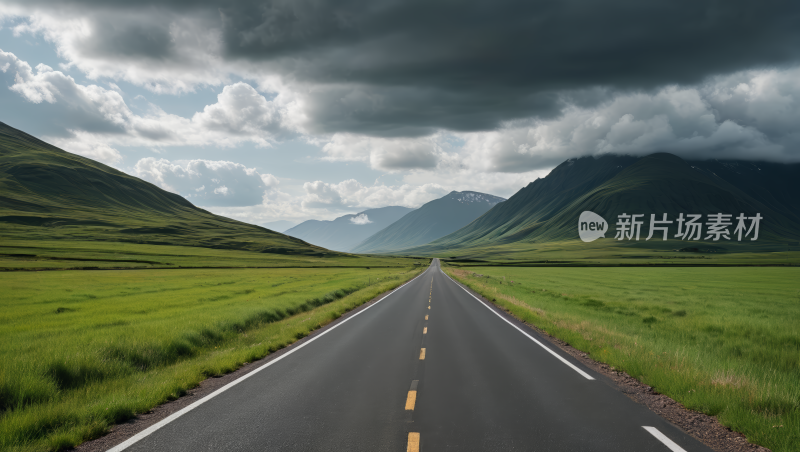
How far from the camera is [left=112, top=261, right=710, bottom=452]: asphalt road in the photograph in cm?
653

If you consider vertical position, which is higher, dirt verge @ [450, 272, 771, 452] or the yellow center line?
dirt verge @ [450, 272, 771, 452]

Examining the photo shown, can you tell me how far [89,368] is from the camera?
33.4 ft

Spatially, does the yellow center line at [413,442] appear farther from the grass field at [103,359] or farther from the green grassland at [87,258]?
the green grassland at [87,258]

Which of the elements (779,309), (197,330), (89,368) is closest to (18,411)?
(89,368)

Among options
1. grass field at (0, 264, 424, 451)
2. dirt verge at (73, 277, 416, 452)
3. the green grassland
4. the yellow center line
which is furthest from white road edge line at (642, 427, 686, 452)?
the green grassland

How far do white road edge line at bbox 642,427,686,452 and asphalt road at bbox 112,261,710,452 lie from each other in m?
0.02

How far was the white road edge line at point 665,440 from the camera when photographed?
6324 millimetres

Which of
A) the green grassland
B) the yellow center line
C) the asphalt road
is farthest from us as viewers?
the green grassland

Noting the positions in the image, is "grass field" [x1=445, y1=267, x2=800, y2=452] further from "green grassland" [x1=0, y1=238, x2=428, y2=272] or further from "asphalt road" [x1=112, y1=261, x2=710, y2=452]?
"green grassland" [x1=0, y1=238, x2=428, y2=272]

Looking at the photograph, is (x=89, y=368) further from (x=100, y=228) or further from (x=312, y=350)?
(x=100, y=228)

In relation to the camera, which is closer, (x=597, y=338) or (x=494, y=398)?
(x=494, y=398)

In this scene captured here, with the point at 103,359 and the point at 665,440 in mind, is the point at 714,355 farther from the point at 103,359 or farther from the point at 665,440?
the point at 103,359

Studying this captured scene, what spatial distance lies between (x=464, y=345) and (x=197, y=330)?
10.3 m

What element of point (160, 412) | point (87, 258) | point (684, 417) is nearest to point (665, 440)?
point (684, 417)
